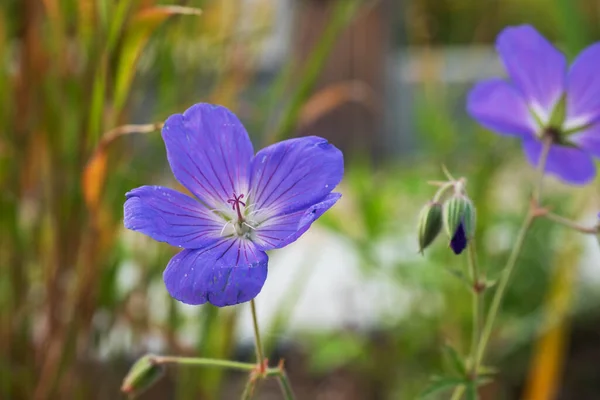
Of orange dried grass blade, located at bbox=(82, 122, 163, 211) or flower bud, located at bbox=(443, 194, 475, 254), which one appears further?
orange dried grass blade, located at bbox=(82, 122, 163, 211)

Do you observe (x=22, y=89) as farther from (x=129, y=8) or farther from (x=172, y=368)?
(x=172, y=368)

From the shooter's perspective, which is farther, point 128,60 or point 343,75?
point 343,75

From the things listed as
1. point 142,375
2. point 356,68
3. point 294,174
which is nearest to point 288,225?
point 294,174

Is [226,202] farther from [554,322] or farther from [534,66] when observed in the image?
[554,322]

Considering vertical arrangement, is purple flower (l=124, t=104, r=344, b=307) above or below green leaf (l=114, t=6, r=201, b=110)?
below

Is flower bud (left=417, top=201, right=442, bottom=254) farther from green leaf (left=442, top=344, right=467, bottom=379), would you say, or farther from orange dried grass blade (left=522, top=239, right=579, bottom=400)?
orange dried grass blade (left=522, top=239, right=579, bottom=400)

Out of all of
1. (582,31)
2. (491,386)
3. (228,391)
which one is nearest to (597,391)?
(491,386)

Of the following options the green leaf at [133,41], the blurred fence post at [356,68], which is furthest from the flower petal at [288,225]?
the blurred fence post at [356,68]

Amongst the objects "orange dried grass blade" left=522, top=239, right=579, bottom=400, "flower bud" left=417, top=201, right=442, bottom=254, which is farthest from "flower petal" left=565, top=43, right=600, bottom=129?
"orange dried grass blade" left=522, top=239, right=579, bottom=400
